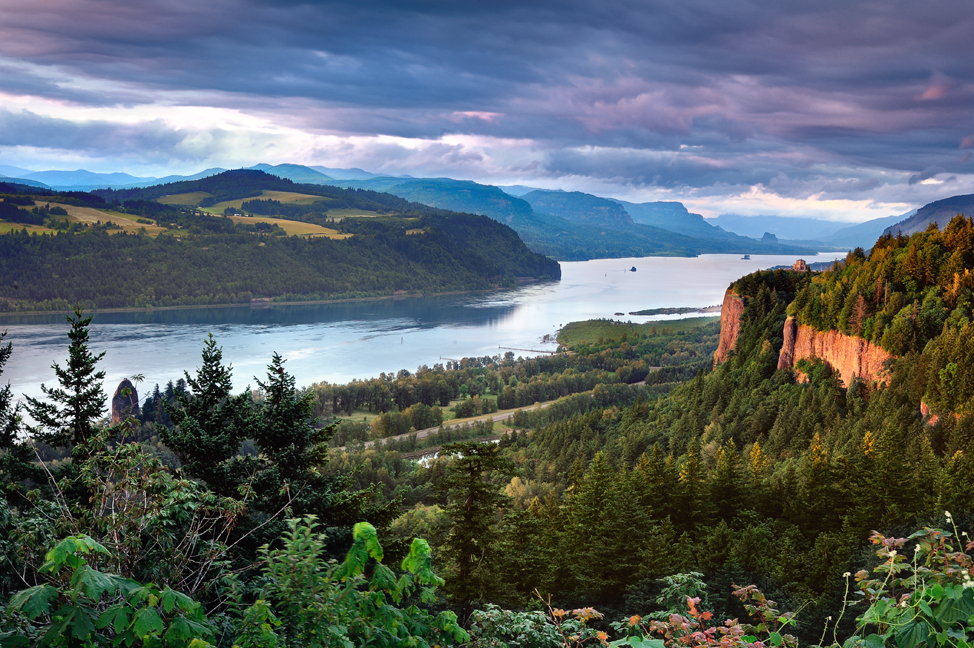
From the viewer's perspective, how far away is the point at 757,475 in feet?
70.1

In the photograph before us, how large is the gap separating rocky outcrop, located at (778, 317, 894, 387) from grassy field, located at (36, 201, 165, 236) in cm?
17498

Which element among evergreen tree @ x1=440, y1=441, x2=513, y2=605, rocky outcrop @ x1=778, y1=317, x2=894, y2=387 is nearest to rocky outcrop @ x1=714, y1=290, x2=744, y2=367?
rocky outcrop @ x1=778, y1=317, x2=894, y2=387

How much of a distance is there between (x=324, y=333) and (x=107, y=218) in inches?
4324

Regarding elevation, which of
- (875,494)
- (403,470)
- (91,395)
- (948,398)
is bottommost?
(403,470)

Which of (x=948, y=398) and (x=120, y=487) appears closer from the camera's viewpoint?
(x=120, y=487)

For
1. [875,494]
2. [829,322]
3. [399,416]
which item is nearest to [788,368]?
[829,322]

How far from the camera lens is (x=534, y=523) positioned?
16.6 meters

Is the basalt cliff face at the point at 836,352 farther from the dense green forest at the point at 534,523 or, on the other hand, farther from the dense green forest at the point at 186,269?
the dense green forest at the point at 186,269

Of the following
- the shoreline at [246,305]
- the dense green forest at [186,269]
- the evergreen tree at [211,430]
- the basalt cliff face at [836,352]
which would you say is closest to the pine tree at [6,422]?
the evergreen tree at [211,430]

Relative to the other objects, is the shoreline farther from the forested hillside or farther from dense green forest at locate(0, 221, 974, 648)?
the forested hillside

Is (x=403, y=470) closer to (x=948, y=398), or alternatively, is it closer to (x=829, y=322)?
(x=829, y=322)

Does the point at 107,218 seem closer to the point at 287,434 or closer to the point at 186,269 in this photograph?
the point at 186,269

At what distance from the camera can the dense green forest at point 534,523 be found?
3828 mm

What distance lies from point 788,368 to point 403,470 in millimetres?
27573
